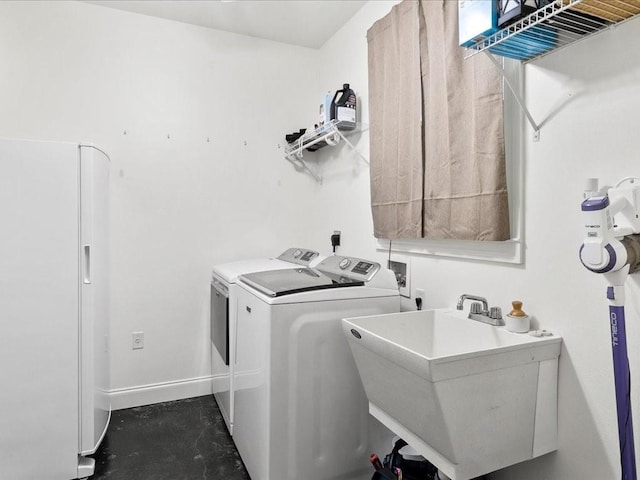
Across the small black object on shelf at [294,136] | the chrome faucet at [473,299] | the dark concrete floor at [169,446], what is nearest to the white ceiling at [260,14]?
the small black object on shelf at [294,136]

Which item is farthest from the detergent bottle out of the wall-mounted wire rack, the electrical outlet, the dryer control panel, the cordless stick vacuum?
the electrical outlet

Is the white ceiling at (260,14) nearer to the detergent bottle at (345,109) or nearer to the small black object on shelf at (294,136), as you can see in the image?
the detergent bottle at (345,109)

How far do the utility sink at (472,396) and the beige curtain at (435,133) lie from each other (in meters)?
0.49

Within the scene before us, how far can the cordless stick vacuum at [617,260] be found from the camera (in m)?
1.02

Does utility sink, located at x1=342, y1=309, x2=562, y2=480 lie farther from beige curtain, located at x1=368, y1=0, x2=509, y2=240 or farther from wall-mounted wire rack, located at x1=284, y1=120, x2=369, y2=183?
wall-mounted wire rack, located at x1=284, y1=120, x2=369, y2=183

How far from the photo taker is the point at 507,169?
1558mm

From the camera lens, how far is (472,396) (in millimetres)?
1245

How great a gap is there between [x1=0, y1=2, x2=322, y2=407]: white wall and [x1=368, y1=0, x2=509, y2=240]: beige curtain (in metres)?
1.09

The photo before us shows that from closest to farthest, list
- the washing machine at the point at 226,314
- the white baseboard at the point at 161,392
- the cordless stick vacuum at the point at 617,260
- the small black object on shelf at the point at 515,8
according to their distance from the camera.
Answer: the cordless stick vacuum at the point at 617,260 < the small black object on shelf at the point at 515,8 < the washing machine at the point at 226,314 < the white baseboard at the point at 161,392

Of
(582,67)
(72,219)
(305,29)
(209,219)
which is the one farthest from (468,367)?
(305,29)

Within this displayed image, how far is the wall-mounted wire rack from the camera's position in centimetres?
258

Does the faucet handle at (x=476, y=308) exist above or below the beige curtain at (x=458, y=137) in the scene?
below

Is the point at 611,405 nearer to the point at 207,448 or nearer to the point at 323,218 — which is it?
the point at 207,448

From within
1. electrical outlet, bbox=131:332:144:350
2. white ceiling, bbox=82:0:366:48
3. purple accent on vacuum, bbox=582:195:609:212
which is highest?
white ceiling, bbox=82:0:366:48
